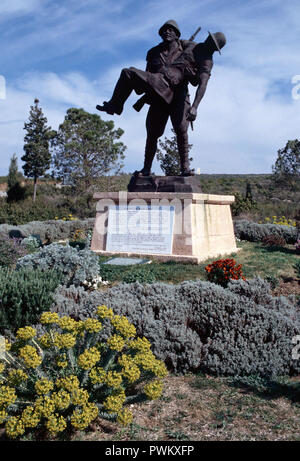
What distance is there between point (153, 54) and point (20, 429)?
6762mm

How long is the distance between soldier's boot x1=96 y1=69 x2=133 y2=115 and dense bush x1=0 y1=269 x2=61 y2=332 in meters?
4.30

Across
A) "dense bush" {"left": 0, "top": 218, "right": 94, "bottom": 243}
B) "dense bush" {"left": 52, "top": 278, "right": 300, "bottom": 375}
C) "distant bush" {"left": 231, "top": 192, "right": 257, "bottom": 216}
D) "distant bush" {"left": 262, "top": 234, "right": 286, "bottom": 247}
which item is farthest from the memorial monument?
"distant bush" {"left": 231, "top": 192, "right": 257, "bottom": 216}

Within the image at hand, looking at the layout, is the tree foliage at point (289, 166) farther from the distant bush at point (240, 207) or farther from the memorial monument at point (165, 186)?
the memorial monument at point (165, 186)

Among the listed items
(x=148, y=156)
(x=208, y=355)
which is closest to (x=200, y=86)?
(x=148, y=156)

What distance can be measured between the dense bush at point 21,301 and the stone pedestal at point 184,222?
3.19m

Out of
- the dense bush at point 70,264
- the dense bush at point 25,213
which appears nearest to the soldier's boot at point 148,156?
the dense bush at point 70,264

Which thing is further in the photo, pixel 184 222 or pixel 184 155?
pixel 184 155

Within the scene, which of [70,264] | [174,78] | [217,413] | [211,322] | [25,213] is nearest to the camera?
[217,413]

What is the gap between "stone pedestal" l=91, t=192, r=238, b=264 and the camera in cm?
688

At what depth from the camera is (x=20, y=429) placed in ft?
7.21

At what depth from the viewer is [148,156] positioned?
7770mm

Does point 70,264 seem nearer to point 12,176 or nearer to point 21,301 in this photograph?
point 21,301

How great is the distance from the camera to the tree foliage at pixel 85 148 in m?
23.1

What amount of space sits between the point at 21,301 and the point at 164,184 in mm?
4097
